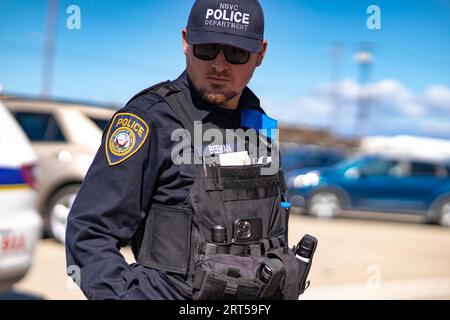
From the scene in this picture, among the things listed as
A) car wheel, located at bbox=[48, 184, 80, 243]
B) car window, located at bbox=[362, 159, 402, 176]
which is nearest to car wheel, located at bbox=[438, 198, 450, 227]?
car window, located at bbox=[362, 159, 402, 176]

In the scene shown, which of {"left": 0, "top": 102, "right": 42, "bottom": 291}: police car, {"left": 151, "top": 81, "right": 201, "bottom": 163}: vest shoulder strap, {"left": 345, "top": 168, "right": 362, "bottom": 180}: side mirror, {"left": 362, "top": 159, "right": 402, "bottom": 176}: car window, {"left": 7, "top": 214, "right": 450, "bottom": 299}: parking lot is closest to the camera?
{"left": 151, "top": 81, "right": 201, "bottom": 163}: vest shoulder strap

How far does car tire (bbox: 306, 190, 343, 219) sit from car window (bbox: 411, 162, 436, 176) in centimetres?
166

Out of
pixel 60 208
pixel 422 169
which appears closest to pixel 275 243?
pixel 60 208

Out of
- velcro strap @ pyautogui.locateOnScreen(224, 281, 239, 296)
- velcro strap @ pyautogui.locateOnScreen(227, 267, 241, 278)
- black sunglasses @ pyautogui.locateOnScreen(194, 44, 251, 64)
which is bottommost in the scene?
velcro strap @ pyautogui.locateOnScreen(224, 281, 239, 296)

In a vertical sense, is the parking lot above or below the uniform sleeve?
below

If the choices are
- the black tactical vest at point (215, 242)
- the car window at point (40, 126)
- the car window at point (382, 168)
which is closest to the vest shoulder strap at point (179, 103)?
the black tactical vest at point (215, 242)

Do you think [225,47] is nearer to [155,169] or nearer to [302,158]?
[155,169]

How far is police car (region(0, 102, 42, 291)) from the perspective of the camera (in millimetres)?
3670

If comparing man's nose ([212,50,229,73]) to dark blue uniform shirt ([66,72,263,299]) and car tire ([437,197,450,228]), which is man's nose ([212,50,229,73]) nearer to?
dark blue uniform shirt ([66,72,263,299])

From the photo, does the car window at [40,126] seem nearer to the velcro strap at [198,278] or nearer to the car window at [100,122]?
the car window at [100,122]

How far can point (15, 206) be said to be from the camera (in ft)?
12.4

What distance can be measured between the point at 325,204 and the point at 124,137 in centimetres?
1098

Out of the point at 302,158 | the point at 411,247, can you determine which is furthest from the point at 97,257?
the point at 302,158

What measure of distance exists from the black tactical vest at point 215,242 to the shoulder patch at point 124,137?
0.13 meters
